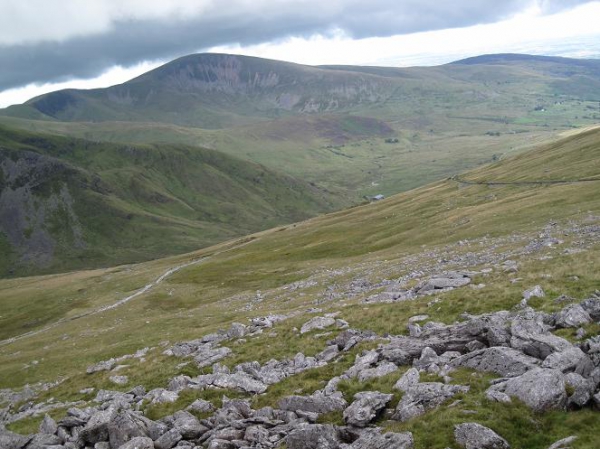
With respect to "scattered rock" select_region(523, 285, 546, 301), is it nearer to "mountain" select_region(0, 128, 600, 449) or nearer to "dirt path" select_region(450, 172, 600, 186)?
"mountain" select_region(0, 128, 600, 449)

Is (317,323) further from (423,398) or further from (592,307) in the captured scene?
(592,307)

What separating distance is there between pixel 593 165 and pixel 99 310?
4203 inches

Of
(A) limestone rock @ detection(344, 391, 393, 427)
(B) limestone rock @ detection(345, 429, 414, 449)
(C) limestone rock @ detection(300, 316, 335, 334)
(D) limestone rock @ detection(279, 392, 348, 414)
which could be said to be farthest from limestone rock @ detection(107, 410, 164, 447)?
(C) limestone rock @ detection(300, 316, 335, 334)

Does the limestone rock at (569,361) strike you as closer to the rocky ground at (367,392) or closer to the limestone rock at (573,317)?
the rocky ground at (367,392)

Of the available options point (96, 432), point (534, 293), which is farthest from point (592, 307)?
point (96, 432)

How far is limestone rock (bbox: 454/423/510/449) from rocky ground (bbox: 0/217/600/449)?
1.4 inches

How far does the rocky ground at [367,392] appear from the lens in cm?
1902

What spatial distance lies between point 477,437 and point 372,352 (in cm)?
1088

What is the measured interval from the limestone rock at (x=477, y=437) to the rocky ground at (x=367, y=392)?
0.12ft

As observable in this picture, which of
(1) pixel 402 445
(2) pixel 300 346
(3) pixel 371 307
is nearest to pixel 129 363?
(2) pixel 300 346

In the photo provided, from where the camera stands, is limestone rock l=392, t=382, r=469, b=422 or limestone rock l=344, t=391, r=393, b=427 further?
limestone rock l=344, t=391, r=393, b=427

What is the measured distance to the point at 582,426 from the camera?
16.9 metres

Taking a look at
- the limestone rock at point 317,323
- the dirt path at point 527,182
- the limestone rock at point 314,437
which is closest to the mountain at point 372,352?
the limestone rock at point 314,437

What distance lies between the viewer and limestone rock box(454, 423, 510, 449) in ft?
55.4
